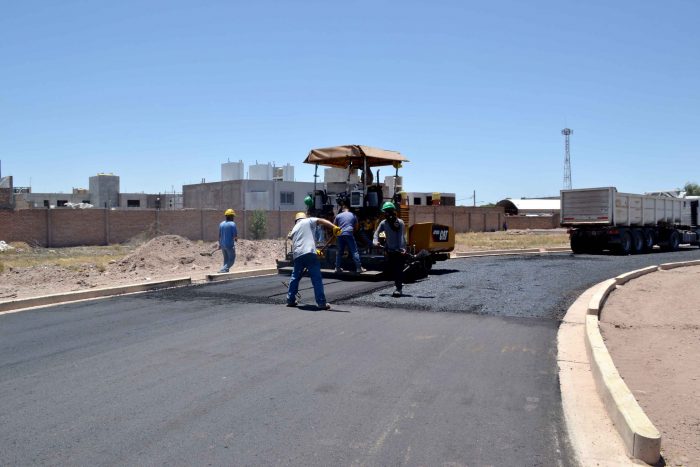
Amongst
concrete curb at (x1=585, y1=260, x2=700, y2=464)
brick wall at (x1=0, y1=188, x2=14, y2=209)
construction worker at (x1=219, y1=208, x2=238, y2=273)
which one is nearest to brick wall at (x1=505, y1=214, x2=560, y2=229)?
brick wall at (x1=0, y1=188, x2=14, y2=209)

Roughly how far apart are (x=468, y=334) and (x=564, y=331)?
152 cm

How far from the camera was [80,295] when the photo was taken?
11586 millimetres

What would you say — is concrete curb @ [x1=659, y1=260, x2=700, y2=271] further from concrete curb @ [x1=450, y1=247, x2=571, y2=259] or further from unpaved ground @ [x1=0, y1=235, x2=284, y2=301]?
unpaved ground @ [x1=0, y1=235, x2=284, y2=301]

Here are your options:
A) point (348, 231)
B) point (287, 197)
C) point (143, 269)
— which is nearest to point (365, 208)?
point (348, 231)

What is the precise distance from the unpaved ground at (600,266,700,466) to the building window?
40.7 metres

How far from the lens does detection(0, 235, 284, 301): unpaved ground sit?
13.9 metres

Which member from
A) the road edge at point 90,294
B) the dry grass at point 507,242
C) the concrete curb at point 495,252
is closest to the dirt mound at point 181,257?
the road edge at point 90,294

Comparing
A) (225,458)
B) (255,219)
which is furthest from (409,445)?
(255,219)

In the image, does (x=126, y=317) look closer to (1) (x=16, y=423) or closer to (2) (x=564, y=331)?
(1) (x=16, y=423)

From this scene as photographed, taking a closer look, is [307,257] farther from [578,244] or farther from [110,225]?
[110,225]

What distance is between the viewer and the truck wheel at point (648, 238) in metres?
28.2

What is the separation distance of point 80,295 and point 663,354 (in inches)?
387

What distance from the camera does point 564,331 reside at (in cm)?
865

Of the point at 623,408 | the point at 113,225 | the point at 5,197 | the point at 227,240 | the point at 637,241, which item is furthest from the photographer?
the point at 113,225
